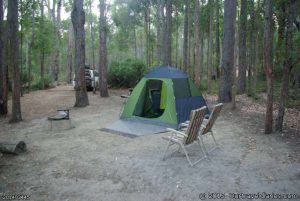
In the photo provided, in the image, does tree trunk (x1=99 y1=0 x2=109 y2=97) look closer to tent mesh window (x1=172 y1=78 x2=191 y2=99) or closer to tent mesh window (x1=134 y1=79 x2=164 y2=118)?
tent mesh window (x1=134 y1=79 x2=164 y2=118)

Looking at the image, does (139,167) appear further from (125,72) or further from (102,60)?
(125,72)

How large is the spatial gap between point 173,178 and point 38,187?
7.05ft

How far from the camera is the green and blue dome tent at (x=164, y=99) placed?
8.44 meters

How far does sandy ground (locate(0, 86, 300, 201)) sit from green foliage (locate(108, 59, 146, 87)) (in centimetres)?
1306

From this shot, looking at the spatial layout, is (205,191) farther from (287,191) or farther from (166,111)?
(166,111)

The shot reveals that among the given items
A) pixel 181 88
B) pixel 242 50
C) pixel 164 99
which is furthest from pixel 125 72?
pixel 181 88

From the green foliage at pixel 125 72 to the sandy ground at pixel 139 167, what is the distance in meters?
13.1

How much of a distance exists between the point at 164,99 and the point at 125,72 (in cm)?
1138

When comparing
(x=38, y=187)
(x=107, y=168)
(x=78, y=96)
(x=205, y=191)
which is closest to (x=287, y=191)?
(x=205, y=191)

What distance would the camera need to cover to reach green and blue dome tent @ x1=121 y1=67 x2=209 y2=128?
27.7ft

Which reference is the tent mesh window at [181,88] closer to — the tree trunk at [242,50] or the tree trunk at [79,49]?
the tree trunk at [79,49]

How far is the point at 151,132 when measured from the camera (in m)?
7.84

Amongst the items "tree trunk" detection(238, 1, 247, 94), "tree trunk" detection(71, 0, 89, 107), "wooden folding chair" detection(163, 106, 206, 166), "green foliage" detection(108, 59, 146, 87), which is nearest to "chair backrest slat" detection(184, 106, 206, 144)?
"wooden folding chair" detection(163, 106, 206, 166)

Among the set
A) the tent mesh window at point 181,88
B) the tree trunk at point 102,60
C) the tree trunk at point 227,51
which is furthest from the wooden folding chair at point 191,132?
the tree trunk at point 102,60
